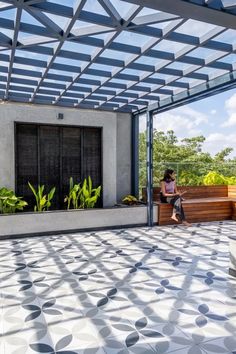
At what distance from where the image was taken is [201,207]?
7.76m

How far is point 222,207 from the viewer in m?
8.03

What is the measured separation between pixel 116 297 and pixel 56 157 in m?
4.75

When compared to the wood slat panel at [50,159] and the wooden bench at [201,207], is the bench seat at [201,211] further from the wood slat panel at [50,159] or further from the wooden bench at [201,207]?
the wood slat panel at [50,159]

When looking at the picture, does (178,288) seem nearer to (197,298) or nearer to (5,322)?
(197,298)

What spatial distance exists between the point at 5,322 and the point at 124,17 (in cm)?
324

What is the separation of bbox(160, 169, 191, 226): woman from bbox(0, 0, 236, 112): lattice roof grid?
2.10m

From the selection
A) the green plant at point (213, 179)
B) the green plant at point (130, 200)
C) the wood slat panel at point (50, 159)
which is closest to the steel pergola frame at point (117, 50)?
the wood slat panel at point (50, 159)

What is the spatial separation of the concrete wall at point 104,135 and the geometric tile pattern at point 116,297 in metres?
2.16

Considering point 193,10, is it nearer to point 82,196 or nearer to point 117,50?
point 117,50

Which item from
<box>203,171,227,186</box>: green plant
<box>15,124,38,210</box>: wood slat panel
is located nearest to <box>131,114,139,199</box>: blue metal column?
<box>15,124,38,210</box>: wood slat panel

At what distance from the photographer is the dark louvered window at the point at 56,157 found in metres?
7.06

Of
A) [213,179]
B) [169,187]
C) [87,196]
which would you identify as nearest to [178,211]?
[169,187]

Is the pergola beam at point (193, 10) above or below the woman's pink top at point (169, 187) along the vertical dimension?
above

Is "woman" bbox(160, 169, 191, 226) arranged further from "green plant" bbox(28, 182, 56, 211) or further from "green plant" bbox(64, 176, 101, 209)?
"green plant" bbox(28, 182, 56, 211)
